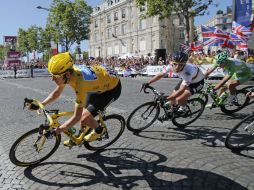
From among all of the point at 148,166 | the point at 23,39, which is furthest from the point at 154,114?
the point at 23,39

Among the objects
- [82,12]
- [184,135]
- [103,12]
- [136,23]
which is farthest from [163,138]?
[103,12]

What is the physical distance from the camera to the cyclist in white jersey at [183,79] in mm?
7203

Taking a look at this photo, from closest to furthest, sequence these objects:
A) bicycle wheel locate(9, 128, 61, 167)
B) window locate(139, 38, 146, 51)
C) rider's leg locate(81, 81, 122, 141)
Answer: bicycle wheel locate(9, 128, 61, 167) < rider's leg locate(81, 81, 122, 141) < window locate(139, 38, 146, 51)

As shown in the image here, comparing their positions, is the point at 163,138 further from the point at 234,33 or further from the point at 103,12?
the point at 103,12

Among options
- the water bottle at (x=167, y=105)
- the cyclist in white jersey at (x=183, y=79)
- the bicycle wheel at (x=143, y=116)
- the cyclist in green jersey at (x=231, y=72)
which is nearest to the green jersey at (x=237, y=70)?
the cyclist in green jersey at (x=231, y=72)

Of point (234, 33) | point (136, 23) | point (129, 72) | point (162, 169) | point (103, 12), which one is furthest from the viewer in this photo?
point (103, 12)

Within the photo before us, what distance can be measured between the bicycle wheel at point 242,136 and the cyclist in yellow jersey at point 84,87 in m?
2.16

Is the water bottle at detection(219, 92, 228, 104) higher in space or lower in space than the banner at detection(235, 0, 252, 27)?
lower

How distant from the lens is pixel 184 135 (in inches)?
276

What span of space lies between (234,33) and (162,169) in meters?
15.9

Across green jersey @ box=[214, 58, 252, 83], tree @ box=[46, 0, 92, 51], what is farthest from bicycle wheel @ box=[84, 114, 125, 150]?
tree @ box=[46, 0, 92, 51]

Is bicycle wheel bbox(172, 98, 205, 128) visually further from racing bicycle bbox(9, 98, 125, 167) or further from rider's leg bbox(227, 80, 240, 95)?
racing bicycle bbox(9, 98, 125, 167)

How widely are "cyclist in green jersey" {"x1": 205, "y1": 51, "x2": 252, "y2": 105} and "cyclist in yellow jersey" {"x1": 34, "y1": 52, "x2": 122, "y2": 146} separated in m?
3.35

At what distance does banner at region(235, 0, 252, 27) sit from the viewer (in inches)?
738
